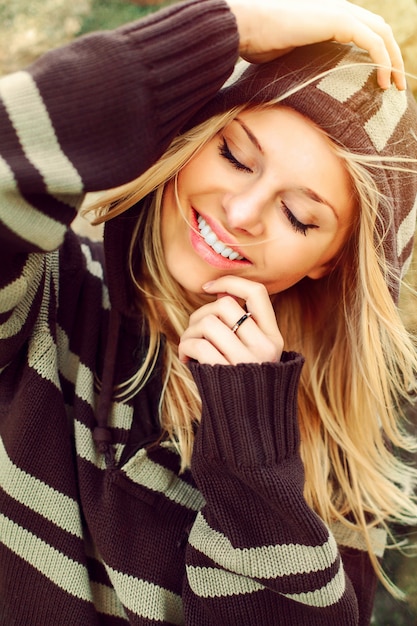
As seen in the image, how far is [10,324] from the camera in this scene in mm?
1063

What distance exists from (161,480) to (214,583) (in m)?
0.24

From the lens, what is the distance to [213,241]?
1147mm

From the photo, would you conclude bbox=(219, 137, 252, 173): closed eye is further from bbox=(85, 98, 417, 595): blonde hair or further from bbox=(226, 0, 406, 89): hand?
bbox=(226, 0, 406, 89): hand

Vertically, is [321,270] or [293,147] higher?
[293,147]

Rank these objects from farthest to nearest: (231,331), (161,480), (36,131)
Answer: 1. (161,480)
2. (231,331)
3. (36,131)

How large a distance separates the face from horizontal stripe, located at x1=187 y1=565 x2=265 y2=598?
23.0 inches

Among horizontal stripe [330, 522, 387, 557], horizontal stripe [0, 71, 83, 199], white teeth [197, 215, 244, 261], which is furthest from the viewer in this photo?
horizontal stripe [330, 522, 387, 557]

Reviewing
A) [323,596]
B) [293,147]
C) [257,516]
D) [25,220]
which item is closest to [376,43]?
[293,147]

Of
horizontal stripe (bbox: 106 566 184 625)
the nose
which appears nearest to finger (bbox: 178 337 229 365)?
the nose

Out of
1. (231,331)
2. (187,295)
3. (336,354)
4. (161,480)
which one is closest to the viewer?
(231,331)

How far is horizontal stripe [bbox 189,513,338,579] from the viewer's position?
43.1 inches

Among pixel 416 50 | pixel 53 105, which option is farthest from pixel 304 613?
pixel 416 50

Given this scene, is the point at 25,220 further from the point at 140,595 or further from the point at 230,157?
the point at 140,595

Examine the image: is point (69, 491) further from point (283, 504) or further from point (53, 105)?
point (53, 105)
